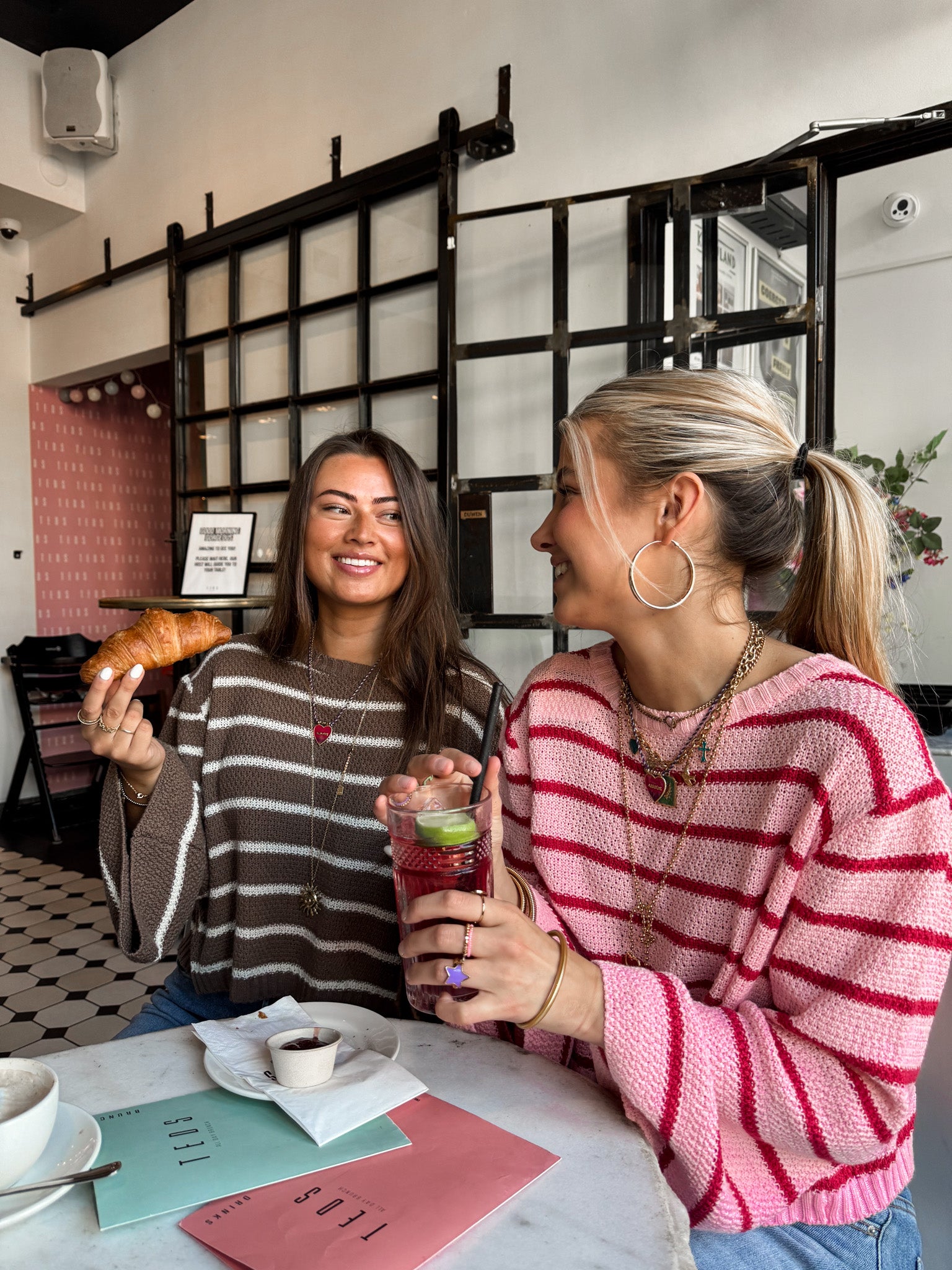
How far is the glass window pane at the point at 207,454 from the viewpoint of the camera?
4320mm

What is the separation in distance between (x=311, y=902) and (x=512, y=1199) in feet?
2.84

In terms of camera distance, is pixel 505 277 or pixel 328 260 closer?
pixel 505 277

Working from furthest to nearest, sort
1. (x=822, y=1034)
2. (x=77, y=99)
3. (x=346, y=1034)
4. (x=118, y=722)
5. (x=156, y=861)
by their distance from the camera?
(x=77, y=99) → (x=156, y=861) → (x=118, y=722) → (x=346, y=1034) → (x=822, y=1034)

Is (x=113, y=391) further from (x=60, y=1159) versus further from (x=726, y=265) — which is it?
(x=60, y=1159)

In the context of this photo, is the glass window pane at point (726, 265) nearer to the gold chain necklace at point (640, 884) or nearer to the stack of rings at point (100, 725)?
the gold chain necklace at point (640, 884)

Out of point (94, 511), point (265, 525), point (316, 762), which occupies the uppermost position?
point (94, 511)

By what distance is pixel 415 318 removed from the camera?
11.0ft

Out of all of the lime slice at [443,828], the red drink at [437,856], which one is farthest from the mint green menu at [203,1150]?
the lime slice at [443,828]

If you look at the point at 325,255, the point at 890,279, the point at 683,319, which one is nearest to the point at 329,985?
the point at 683,319

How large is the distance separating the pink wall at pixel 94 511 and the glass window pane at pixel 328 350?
2765 mm

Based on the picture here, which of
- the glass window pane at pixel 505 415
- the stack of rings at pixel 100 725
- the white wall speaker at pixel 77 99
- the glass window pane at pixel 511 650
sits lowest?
the glass window pane at pixel 511 650

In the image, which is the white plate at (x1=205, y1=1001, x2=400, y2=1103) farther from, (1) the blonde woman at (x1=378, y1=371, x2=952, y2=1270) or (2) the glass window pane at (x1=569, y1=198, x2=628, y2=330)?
(2) the glass window pane at (x1=569, y1=198, x2=628, y2=330)

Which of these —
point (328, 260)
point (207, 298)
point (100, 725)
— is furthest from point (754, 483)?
point (207, 298)

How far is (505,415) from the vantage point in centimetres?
307
